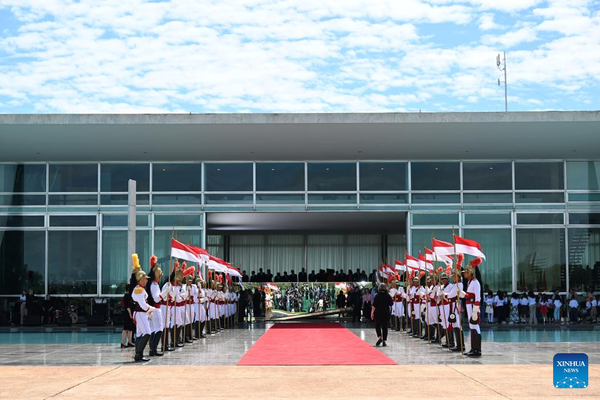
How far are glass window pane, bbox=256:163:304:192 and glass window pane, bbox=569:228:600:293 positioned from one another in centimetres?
1036

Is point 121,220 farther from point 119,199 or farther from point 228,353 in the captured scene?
point 228,353

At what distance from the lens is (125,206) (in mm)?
31141

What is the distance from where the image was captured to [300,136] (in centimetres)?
2750

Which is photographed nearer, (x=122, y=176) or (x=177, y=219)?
(x=177, y=219)

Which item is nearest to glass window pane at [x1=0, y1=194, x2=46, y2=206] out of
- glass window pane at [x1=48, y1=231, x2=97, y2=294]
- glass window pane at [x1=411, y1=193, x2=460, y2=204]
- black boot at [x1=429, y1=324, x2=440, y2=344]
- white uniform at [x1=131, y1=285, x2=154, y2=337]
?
glass window pane at [x1=48, y1=231, x2=97, y2=294]

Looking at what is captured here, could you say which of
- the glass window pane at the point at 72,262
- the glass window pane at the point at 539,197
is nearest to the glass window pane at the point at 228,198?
the glass window pane at the point at 72,262

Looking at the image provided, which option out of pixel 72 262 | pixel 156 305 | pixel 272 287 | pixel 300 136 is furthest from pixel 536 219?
pixel 156 305

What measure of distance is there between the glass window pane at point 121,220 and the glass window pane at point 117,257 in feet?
0.98

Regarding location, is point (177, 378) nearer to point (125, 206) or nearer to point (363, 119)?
point (363, 119)

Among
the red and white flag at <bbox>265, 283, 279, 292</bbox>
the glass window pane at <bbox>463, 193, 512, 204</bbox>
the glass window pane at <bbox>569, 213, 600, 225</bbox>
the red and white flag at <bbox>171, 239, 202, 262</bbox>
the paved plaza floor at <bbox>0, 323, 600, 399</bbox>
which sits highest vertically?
the glass window pane at <bbox>463, 193, 512, 204</bbox>

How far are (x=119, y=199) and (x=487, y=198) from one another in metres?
13.8

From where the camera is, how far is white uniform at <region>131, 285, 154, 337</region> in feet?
51.7

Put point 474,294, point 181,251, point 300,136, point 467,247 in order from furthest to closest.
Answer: point 300,136 → point 181,251 → point 467,247 → point 474,294

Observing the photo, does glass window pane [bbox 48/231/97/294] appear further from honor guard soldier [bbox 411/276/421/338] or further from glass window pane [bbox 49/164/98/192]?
honor guard soldier [bbox 411/276/421/338]
